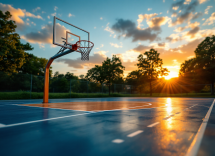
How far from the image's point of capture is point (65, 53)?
42.1 feet

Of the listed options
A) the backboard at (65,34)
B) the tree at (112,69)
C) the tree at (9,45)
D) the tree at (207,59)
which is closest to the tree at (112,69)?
the tree at (112,69)

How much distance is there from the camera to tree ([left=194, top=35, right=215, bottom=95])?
31938mm

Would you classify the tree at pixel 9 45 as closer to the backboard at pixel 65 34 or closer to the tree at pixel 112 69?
the backboard at pixel 65 34

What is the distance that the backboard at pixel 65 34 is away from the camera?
12.6m

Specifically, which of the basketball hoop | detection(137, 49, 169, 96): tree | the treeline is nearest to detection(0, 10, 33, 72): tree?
the treeline

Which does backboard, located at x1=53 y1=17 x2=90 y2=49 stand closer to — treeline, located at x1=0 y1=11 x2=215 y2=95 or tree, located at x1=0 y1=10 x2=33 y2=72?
treeline, located at x1=0 y1=11 x2=215 y2=95

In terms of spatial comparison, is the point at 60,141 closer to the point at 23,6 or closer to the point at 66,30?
the point at 66,30

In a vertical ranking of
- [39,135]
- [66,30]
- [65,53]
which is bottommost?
[39,135]

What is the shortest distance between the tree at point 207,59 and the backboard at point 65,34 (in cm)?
3052

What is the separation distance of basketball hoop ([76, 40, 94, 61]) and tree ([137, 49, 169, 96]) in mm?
25611

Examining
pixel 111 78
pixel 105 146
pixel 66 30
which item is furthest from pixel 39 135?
pixel 111 78

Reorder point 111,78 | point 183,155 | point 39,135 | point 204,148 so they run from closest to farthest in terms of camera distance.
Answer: point 183,155 < point 204,148 < point 39,135 < point 111,78

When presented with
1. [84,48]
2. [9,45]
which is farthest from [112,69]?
[9,45]

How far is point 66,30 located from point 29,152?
43.7 ft
